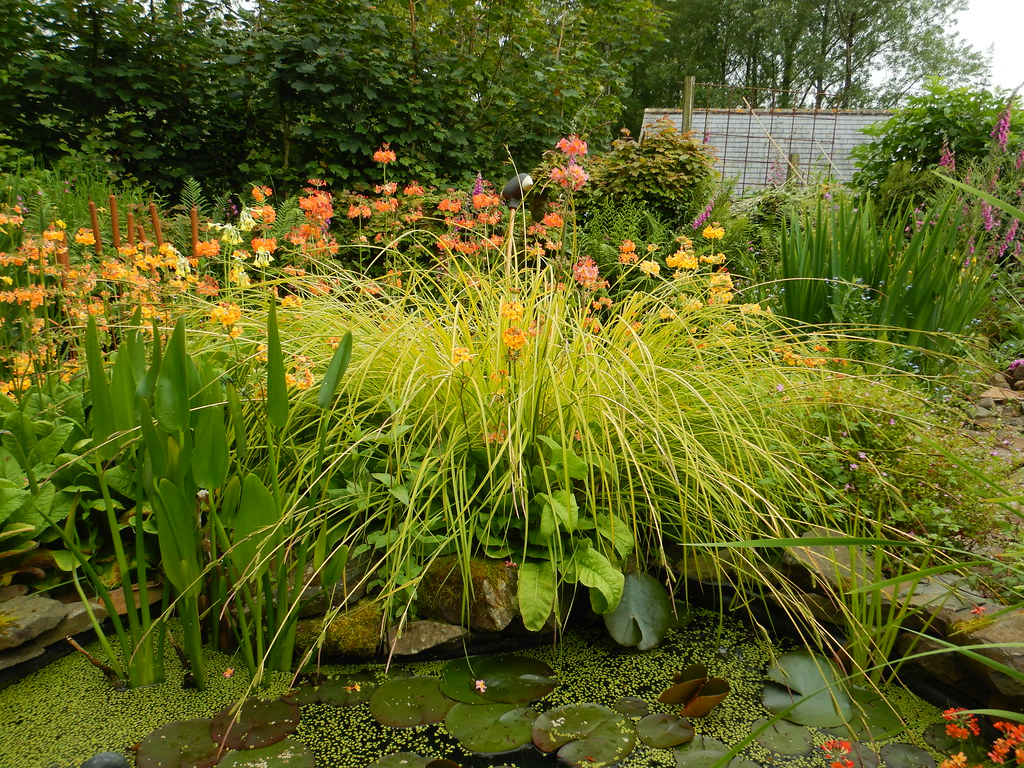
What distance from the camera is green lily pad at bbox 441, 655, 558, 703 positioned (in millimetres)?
1609

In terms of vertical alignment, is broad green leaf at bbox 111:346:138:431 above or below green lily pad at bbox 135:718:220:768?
above

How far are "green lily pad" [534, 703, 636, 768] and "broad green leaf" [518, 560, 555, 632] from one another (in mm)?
207

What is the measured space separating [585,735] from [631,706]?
165mm

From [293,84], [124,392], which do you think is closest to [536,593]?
[124,392]

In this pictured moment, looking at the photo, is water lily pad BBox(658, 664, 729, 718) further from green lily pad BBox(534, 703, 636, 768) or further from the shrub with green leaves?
the shrub with green leaves

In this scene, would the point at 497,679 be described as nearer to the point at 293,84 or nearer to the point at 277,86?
the point at 293,84

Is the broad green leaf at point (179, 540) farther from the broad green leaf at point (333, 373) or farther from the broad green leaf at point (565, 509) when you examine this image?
the broad green leaf at point (565, 509)

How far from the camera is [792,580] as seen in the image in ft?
6.36

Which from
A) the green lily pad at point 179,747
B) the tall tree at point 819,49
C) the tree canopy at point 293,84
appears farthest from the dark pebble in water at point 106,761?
the tall tree at point 819,49

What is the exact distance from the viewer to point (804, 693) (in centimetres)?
161

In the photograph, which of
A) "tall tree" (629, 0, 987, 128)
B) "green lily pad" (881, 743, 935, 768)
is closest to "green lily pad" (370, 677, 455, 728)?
"green lily pad" (881, 743, 935, 768)

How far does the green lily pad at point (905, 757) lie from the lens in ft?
4.63

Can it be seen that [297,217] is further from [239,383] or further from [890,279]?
[890,279]

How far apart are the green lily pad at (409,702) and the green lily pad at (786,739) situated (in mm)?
720
